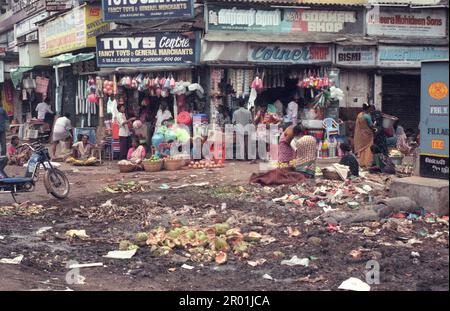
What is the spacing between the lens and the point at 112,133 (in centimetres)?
1816

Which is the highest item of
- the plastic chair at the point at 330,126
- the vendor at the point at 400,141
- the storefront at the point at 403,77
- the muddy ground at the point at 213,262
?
the storefront at the point at 403,77

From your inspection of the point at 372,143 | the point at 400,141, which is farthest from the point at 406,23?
the point at 372,143

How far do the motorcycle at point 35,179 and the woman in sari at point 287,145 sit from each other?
424 centimetres

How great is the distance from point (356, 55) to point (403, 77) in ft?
6.94

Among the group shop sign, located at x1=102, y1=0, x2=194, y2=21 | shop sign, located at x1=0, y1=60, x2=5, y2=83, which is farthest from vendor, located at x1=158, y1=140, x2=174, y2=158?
shop sign, located at x1=0, y1=60, x2=5, y2=83

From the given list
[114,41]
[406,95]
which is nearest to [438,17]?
[406,95]

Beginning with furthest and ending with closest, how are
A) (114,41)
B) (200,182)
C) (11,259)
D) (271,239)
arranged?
(114,41) → (200,182) → (271,239) → (11,259)

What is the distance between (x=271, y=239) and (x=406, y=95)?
41.7 ft

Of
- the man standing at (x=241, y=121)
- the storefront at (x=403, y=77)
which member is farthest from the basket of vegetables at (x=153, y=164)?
the storefront at (x=403, y=77)

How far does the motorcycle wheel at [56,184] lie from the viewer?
11.7 m

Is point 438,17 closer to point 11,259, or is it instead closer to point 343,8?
point 343,8

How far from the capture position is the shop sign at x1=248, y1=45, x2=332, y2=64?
17.0m

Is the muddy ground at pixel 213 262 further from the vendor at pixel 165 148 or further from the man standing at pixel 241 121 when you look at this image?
the man standing at pixel 241 121

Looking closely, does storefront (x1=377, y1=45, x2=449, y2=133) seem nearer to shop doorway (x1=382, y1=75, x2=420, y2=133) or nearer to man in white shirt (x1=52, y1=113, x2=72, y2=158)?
shop doorway (x1=382, y1=75, x2=420, y2=133)
